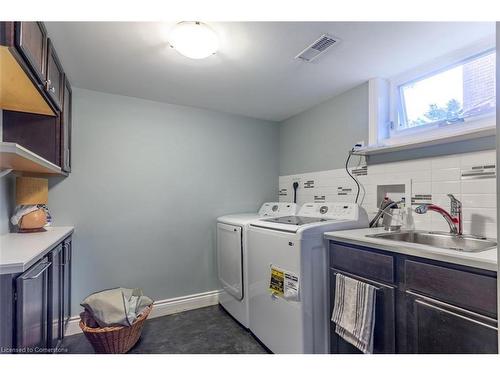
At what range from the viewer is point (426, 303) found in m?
1.17

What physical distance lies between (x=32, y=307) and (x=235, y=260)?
4.69 feet

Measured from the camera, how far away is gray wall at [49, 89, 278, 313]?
223 cm

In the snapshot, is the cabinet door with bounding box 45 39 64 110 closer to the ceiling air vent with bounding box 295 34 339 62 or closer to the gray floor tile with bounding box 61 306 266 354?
the ceiling air vent with bounding box 295 34 339 62

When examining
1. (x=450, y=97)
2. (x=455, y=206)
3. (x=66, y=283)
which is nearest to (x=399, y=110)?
(x=450, y=97)

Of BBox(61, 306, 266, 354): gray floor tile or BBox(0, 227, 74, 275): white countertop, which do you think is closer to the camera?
BBox(0, 227, 74, 275): white countertop

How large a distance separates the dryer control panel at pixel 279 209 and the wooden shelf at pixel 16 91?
6.65 ft

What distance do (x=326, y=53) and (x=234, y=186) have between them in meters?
1.66

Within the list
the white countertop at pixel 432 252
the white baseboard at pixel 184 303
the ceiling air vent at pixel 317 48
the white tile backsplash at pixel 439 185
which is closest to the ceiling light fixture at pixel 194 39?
the ceiling air vent at pixel 317 48

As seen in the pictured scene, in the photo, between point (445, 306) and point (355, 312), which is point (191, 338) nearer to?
point (355, 312)

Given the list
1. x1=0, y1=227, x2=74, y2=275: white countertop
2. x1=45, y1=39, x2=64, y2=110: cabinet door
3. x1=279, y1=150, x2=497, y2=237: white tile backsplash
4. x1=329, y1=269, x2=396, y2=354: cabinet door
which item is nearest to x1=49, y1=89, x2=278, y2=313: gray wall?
x1=45, y1=39, x2=64, y2=110: cabinet door

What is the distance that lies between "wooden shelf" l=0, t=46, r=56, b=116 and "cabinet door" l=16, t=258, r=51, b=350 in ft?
3.02

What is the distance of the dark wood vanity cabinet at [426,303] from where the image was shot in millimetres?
988

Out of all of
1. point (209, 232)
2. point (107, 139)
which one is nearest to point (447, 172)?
point (209, 232)

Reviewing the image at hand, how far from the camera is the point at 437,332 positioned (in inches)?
44.3
